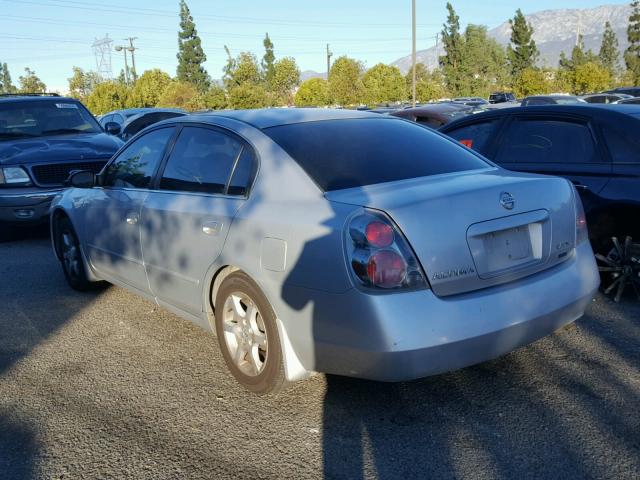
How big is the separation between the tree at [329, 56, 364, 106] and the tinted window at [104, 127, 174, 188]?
4832cm

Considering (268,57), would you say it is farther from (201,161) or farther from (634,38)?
(201,161)

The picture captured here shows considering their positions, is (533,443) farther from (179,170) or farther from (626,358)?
(179,170)

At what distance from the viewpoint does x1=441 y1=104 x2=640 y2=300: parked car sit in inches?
189

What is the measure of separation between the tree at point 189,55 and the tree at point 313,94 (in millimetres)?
29445

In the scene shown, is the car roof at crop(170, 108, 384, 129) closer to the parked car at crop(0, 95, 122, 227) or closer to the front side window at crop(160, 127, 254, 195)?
the front side window at crop(160, 127, 254, 195)

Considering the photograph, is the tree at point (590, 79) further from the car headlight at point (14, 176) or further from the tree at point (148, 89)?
the car headlight at point (14, 176)

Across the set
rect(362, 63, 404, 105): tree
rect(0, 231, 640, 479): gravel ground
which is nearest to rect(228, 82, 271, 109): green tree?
rect(362, 63, 404, 105): tree

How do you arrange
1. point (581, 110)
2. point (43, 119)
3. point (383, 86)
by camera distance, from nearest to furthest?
point (581, 110) < point (43, 119) < point (383, 86)

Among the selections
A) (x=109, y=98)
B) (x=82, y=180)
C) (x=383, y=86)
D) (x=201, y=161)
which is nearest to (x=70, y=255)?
(x=82, y=180)

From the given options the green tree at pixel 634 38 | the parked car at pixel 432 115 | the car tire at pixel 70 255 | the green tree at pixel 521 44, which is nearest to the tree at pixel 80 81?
the green tree at pixel 521 44

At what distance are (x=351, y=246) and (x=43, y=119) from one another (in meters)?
7.65

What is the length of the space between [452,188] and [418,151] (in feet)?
2.34

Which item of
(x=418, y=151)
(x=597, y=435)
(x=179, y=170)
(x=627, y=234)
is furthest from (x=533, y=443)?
(x=179, y=170)

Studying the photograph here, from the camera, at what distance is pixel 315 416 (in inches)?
137
